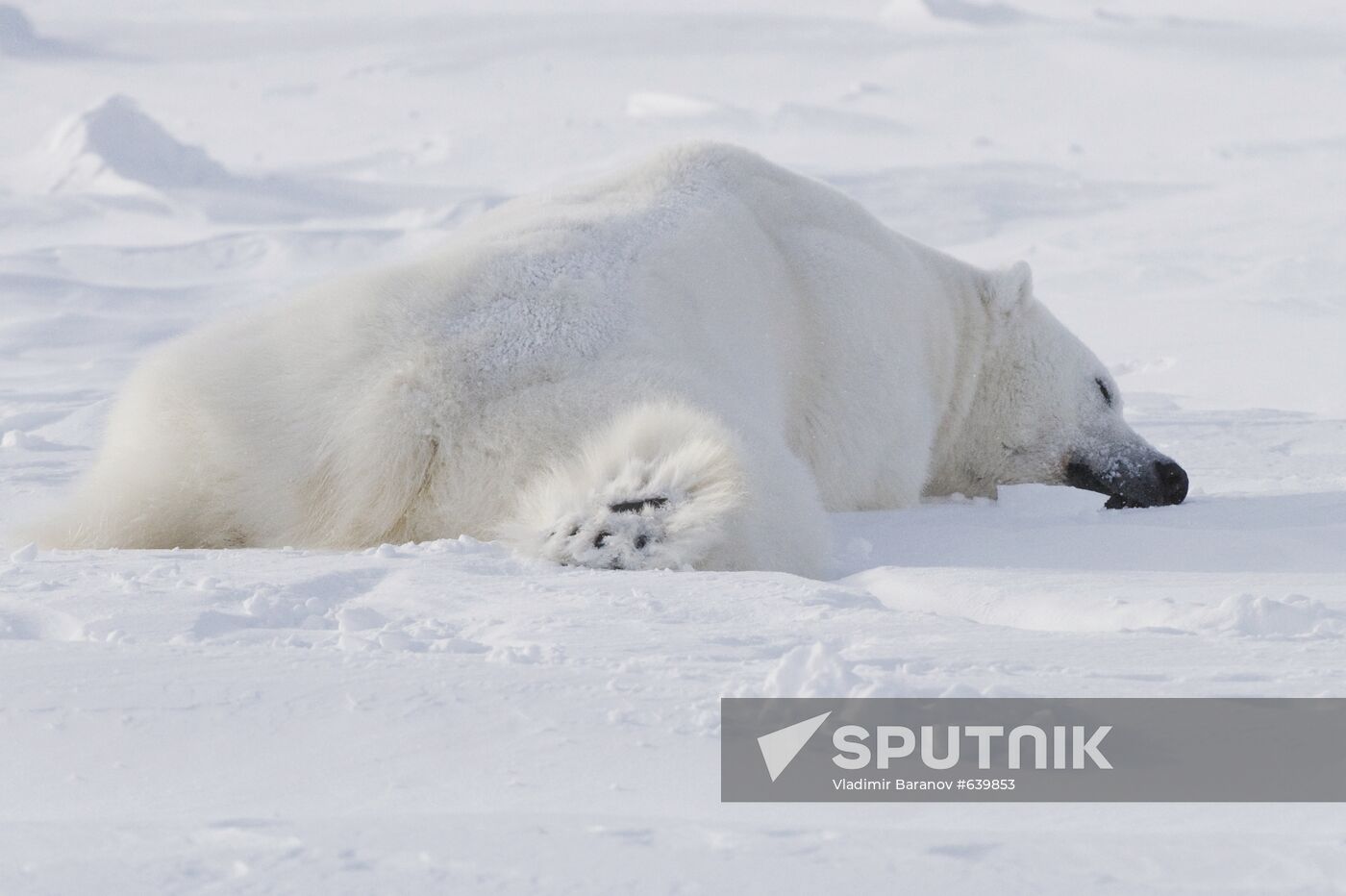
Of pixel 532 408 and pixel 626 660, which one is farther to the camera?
pixel 532 408

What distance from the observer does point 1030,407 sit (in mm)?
4414

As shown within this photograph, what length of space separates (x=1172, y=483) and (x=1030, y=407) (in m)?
0.51

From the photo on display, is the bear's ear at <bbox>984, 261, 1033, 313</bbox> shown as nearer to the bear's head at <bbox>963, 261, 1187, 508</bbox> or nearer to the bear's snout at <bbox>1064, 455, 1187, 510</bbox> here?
the bear's head at <bbox>963, 261, 1187, 508</bbox>

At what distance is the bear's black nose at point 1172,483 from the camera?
4.03m

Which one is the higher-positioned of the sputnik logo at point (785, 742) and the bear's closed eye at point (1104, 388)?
the sputnik logo at point (785, 742)

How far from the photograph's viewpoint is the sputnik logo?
141 cm

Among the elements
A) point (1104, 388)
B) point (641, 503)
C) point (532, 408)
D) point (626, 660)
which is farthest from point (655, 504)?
point (1104, 388)

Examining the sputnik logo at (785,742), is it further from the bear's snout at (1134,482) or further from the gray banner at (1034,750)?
the bear's snout at (1134,482)

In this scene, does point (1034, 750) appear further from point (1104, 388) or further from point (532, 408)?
point (1104, 388)

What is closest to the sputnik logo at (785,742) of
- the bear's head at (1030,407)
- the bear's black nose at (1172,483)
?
the bear's black nose at (1172,483)

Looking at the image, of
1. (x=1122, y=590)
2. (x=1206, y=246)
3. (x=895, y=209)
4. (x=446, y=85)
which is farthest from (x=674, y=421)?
(x=446, y=85)

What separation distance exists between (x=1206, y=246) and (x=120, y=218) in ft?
26.2

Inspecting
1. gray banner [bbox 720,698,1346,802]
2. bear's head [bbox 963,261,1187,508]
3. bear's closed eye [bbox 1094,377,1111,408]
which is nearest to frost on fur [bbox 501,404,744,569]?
gray banner [bbox 720,698,1346,802]

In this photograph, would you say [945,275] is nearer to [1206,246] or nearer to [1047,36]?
[1206,246]
